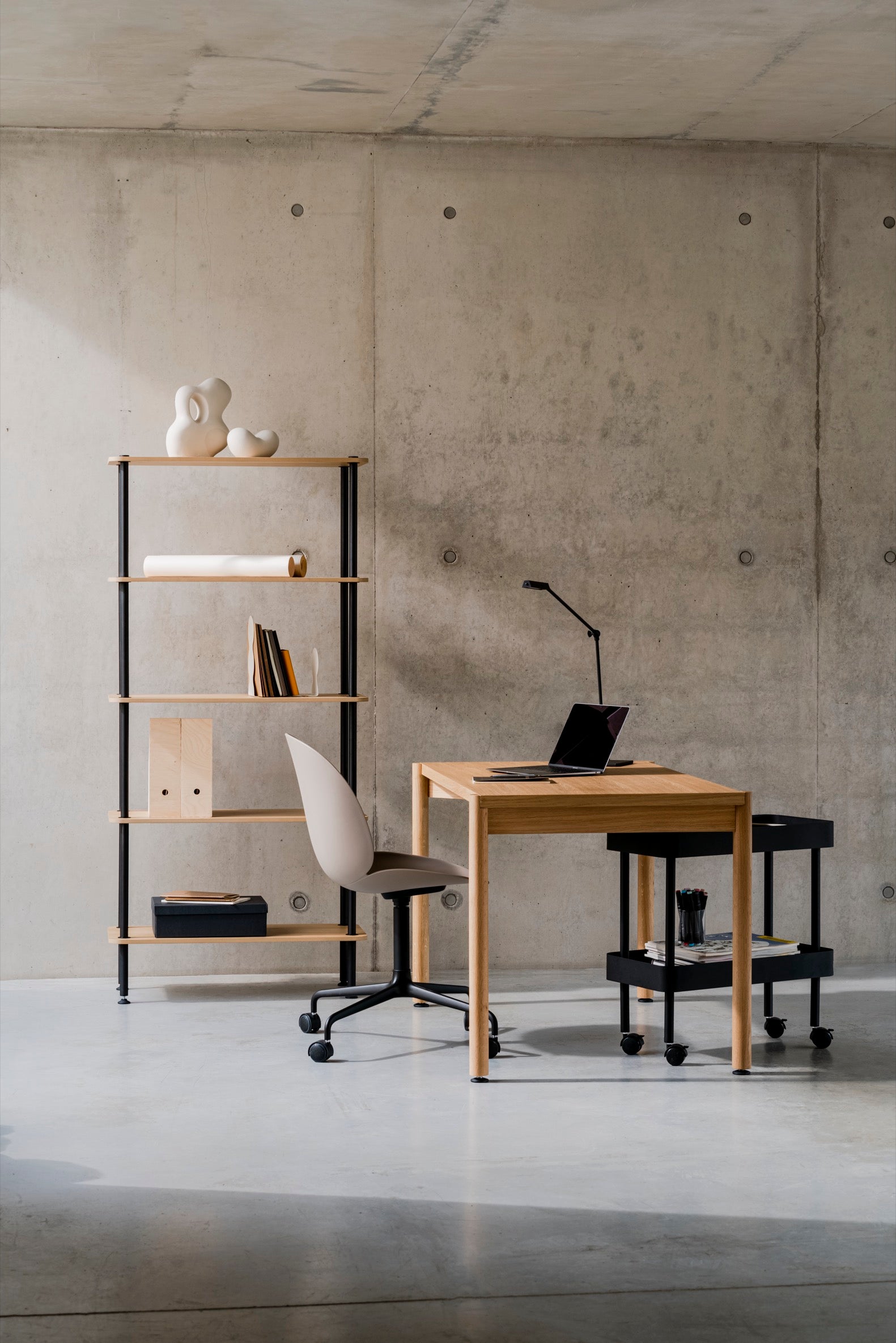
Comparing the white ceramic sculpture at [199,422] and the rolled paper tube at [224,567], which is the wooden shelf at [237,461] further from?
the rolled paper tube at [224,567]

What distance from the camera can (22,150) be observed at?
593cm

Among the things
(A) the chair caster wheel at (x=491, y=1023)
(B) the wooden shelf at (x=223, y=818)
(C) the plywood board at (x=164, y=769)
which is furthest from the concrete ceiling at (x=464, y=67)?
(A) the chair caster wheel at (x=491, y=1023)

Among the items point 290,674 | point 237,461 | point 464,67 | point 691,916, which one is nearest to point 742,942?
point 691,916

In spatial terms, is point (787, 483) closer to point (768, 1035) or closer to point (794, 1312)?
point (768, 1035)

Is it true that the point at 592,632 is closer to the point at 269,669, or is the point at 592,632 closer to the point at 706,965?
the point at 269,669

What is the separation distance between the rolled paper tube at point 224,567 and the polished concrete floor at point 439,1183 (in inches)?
64.7

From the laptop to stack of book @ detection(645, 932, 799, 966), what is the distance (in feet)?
2.18

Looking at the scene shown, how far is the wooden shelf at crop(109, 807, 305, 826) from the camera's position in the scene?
218 inches

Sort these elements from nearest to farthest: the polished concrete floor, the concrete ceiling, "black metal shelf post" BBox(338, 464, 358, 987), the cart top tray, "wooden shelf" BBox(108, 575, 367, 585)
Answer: the polished concrete floor → the cart top tray → the concrete ceiling → "wooden shelf" BBox(108, 575, 367, 585) → "black metal shelf post" BBox(338, 464, 358, 987)

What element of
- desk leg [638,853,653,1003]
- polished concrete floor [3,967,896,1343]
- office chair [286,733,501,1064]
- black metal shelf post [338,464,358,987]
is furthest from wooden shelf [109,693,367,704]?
desk leg [638,853,653,1003]

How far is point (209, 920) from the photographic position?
5551 millimetres

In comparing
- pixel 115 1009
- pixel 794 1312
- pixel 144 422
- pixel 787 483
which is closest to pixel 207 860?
pixel 115 1009

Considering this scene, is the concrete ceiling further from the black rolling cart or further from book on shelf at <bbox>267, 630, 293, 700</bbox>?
the black rolling cart

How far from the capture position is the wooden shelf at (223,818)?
18.2ft
